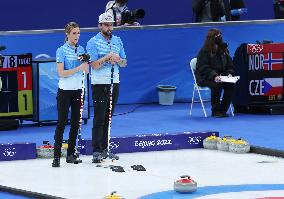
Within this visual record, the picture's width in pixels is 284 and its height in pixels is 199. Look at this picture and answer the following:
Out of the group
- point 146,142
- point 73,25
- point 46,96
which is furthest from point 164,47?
point 73,25

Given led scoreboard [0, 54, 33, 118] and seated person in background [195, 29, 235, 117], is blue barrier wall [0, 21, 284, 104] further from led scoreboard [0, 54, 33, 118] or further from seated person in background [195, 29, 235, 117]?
led scoreboard [0, 54, 33, 118]

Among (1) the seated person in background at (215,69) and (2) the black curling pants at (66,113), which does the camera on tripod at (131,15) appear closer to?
(1) the seated person in background at (215,69)

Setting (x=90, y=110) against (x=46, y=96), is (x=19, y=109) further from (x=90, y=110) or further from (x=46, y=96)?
(x=90, y=110)

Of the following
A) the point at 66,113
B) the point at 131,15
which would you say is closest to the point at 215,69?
the point at 131,15

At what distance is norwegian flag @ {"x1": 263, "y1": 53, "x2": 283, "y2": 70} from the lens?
68.2 feet

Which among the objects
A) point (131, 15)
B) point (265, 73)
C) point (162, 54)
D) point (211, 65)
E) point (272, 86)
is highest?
point (131, 15)

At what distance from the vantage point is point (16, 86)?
18859 mm

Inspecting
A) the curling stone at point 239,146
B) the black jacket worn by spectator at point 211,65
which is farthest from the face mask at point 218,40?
the curling stone at point 239,146

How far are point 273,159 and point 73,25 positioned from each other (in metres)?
3.62

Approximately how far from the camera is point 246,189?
12906mm

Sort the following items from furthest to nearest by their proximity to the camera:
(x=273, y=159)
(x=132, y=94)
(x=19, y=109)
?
(x=132, y=94), (x=19, y=109), (x=273, y=159)

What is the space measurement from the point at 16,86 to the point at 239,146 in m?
4.79

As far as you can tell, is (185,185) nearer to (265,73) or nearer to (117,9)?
(265,73)

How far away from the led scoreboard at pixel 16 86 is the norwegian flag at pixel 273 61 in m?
4.84
